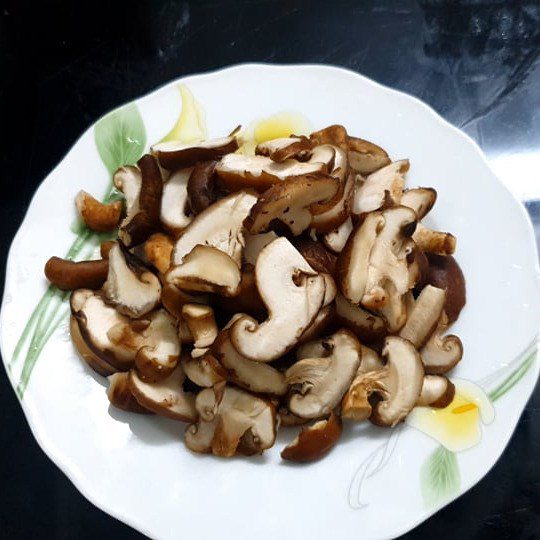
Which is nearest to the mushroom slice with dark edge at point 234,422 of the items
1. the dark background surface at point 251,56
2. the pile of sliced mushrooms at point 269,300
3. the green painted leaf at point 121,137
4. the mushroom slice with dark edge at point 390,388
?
the pile of sliced mushrooms at point 269,300

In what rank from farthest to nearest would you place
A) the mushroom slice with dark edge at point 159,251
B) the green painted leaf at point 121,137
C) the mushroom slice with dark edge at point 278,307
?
the green painted leaf at point 121,137
the mushroom slice with dark edge at point 159,251
the mushroom slice with dark edge at point 278,307

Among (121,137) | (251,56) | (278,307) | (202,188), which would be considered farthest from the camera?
(251,56)

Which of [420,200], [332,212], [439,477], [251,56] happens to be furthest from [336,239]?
[251,56]

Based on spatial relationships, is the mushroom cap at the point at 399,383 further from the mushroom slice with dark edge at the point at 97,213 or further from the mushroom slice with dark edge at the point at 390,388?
the mushroom slice with dark edge at the point at 97,213

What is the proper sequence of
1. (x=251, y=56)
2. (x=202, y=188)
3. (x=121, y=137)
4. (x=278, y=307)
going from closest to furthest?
1. (x=278, y=307)
2. (x=202, y=188)
3. (x=121, y=137)
4. (x=251, y=56)

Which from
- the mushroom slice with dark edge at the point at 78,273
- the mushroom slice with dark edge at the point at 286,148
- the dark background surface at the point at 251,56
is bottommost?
the mushroom slice with dark edge at the point at 78,273

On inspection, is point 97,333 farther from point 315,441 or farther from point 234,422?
point 315,441
